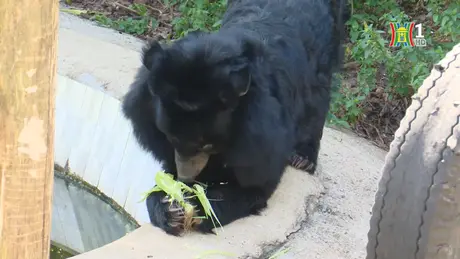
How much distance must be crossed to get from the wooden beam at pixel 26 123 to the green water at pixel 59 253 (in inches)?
132

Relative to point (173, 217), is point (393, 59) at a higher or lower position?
higher

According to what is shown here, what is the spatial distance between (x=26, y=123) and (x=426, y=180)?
1.15m

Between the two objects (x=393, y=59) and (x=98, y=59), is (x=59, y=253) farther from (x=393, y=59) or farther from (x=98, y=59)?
(x=393, y=59)

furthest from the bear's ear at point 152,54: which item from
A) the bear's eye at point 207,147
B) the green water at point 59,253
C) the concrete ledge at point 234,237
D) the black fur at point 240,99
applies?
the green water at point 59,253

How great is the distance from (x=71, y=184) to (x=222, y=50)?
2.79 m

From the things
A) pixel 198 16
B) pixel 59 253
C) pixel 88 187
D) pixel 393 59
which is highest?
pixel 393 59

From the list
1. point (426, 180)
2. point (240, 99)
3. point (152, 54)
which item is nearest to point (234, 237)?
point (240, 99)

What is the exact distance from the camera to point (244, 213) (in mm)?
3768

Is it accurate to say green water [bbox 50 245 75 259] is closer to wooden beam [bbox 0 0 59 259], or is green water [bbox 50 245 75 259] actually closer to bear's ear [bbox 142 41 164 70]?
bear's ear [bbox 142 41 164 70]

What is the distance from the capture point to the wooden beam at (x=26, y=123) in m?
1.79

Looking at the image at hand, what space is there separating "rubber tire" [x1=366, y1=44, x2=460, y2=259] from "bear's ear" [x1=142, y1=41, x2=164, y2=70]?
→ 4.49 ft

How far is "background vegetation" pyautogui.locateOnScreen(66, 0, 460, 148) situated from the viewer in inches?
206

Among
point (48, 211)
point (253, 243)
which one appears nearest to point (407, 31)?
point (253, 243)

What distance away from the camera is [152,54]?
3396mm
